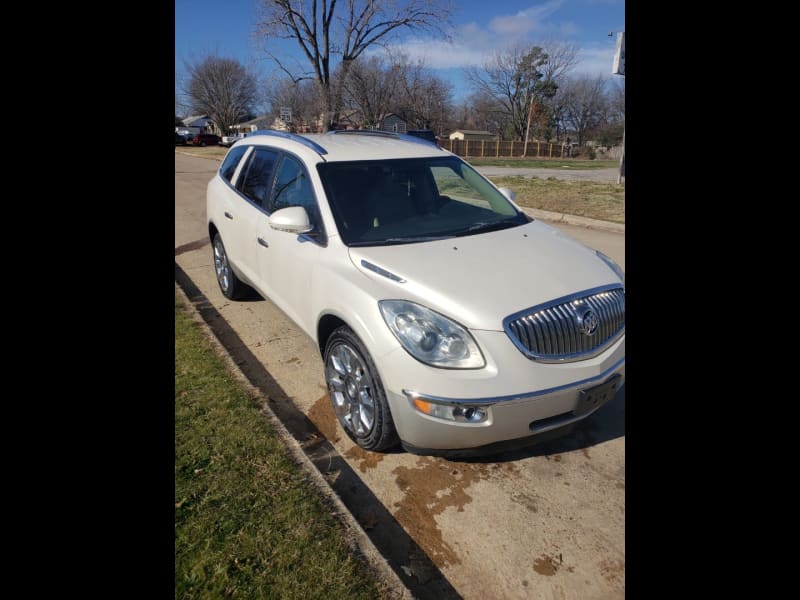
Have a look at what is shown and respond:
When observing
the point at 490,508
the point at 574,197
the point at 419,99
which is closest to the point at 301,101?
the point at 419,99

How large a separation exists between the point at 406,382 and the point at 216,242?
12.2 feet

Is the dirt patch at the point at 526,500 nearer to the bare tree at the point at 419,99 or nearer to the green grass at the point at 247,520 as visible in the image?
the green grass at the point at 247,520

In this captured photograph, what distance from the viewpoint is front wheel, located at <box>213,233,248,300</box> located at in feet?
16.8

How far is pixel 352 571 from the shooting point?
77.6 inches

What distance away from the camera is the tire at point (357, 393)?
263 centimetres

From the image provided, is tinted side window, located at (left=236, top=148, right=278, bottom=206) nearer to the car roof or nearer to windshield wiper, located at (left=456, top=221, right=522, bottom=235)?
the car roof

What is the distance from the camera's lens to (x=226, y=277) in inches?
207

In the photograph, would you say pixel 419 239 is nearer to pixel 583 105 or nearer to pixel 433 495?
pixel 433 495

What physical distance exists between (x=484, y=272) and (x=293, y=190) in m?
1.74

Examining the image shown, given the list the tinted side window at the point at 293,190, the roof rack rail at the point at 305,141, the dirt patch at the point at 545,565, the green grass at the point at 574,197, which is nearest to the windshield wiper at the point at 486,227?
the tinted side window at the point at 293,190

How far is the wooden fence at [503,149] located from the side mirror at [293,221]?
3403 cm

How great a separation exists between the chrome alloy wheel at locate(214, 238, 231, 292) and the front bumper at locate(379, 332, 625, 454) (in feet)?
10.6

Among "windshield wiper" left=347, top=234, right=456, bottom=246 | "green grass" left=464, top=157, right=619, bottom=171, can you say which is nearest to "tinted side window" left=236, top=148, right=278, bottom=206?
"windshield wiper" left=347, top=234, right=456, bottom=246
